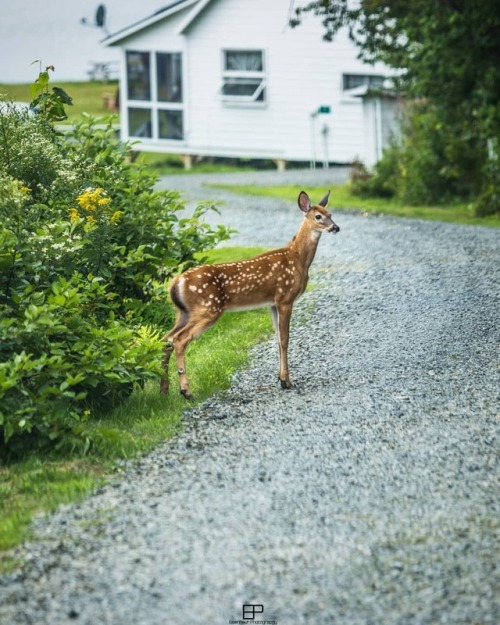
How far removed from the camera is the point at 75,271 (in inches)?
406

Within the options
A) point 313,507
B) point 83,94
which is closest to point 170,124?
point 83,94

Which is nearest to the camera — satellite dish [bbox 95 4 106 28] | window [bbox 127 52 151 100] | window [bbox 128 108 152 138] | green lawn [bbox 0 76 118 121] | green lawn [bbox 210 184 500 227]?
green lawn [bbox 210 184 500 227]

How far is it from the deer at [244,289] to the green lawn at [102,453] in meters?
0.37

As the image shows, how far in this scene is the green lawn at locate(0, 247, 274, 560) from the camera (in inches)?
301

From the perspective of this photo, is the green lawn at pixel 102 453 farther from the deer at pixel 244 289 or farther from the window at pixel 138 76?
the window at pixel 138 76

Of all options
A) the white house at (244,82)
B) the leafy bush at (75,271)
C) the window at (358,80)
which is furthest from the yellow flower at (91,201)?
the window at (358,80)

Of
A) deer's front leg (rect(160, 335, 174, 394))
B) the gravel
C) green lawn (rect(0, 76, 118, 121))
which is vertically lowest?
the gravel

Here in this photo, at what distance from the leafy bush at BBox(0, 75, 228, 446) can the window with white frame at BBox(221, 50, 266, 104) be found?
22455mm

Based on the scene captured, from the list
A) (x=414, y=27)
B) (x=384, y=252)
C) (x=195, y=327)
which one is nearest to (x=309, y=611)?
(x=195, y=327)

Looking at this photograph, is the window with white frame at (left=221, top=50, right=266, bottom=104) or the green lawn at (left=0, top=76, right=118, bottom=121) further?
the green lawn at (left=0, top=76, right=118, bottom=121)

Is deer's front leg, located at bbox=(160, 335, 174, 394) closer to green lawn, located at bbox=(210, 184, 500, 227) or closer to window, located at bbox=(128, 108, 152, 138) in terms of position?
green lawn, located at bbox=(210, 184, 500, 227)

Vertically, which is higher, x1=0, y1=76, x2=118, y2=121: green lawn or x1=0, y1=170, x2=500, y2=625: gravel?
x1=0, y1=76, x2=118, y2=121: green lawn

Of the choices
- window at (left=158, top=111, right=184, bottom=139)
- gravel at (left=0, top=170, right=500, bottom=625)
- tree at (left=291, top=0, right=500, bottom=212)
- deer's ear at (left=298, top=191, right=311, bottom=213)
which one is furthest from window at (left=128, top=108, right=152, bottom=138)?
deer's ear at (left=298, top=191, right=311, bottom=213)

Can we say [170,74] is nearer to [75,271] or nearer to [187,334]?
[75,271]
